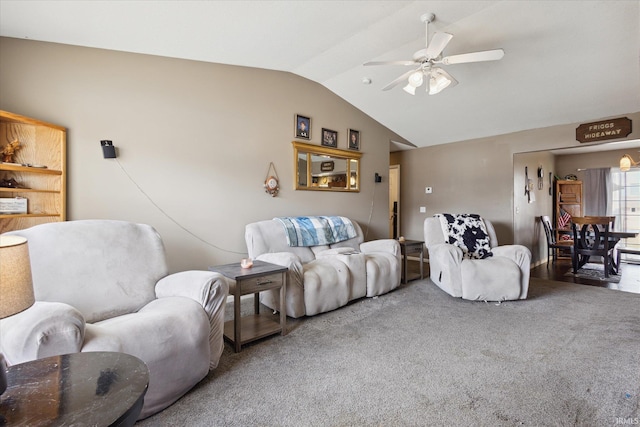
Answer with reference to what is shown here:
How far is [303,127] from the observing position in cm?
421

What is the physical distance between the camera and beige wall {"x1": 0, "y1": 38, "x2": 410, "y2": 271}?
2.62m

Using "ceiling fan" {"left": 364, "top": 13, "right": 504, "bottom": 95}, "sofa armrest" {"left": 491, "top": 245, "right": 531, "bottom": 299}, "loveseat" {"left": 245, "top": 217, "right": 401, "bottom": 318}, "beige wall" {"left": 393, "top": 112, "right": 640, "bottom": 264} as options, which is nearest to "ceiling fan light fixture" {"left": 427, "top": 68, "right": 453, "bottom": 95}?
"ceiling fan" {"left": 364, "top": 13, "right": 504, "bottom": 95}

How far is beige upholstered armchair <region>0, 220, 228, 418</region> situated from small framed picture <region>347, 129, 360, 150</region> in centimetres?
326

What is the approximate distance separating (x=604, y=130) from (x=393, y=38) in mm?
3226

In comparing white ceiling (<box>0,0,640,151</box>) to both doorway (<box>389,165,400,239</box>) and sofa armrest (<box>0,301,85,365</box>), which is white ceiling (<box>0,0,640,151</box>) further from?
doorway (<box>389,165,400,239</box>)

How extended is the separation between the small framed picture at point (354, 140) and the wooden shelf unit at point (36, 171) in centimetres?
344

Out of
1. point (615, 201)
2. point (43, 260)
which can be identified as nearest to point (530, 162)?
point (615, 201)

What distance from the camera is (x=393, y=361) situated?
2150 mm

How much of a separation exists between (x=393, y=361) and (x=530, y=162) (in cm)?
515

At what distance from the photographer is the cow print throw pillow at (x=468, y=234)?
3.99 metres

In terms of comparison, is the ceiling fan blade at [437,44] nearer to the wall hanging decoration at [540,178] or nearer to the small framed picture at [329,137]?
the small framed picture at [329,137]

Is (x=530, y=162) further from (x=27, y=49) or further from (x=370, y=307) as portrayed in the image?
(x=27, y=49)

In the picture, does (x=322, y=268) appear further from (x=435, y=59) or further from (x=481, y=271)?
(x=435, y=59)

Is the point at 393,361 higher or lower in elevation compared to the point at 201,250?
lower
